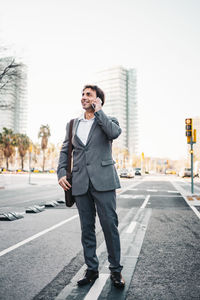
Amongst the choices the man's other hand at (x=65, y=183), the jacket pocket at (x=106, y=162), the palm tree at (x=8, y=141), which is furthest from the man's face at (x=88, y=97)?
the palm tree at (x=8, y=141)

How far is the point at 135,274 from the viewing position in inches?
128

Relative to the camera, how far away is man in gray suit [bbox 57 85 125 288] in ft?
9.61

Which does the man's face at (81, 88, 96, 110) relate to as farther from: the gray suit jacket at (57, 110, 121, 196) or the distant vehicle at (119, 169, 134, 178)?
the distant vehicle at (119, 169, 134, 178)

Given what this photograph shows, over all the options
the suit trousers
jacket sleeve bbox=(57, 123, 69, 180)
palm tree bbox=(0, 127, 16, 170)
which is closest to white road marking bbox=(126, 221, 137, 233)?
the suit trousers

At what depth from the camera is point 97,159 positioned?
2973mm

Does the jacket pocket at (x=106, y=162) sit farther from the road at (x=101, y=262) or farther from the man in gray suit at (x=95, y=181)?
the road at (x=101, y=262)

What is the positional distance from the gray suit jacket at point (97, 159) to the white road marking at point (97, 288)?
Answer: 93 cm

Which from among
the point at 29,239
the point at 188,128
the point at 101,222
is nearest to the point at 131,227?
the point at 29,239

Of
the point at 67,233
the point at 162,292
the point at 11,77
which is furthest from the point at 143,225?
the point at 11,77

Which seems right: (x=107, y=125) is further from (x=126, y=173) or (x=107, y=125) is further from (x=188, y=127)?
(x=126, y=173)

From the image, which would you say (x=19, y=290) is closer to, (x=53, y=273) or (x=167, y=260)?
(x=53, y=273)

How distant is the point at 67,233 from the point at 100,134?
10.1ft

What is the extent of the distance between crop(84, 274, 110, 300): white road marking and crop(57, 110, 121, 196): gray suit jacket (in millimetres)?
933

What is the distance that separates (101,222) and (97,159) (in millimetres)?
661
